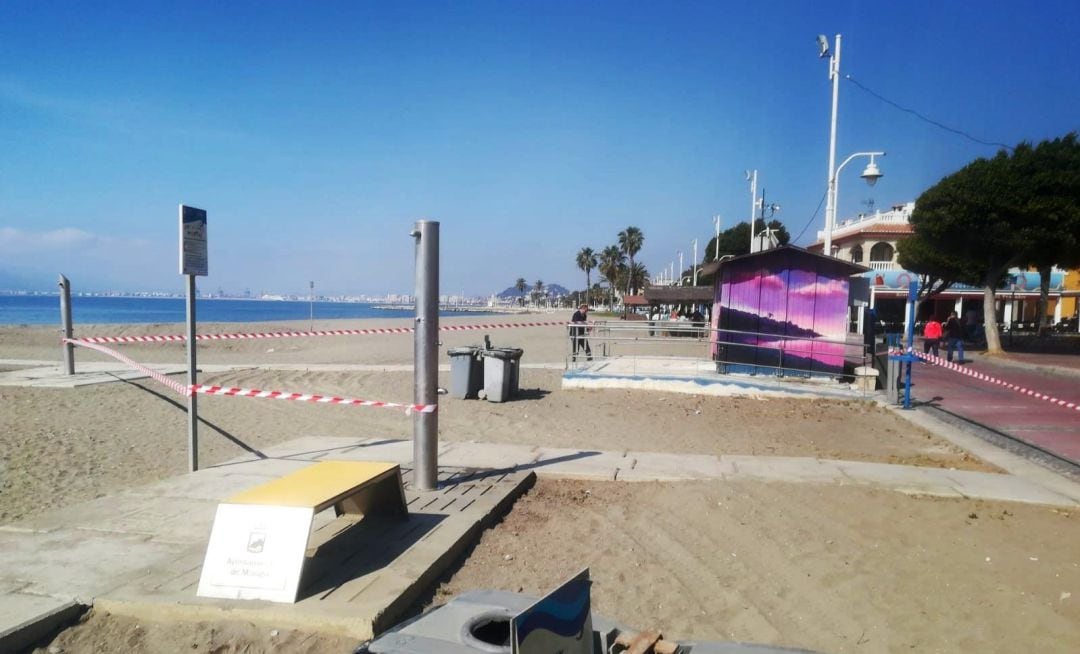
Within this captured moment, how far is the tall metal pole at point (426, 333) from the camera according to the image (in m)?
5.55

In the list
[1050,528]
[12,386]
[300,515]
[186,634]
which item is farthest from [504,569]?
[12,386]

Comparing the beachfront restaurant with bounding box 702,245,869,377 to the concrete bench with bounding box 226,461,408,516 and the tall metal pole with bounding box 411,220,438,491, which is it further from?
the concrete bench with bounding box 226,461,408,516

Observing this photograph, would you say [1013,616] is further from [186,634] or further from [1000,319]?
[1000,319]

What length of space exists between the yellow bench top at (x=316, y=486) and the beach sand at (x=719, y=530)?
27.3 inches

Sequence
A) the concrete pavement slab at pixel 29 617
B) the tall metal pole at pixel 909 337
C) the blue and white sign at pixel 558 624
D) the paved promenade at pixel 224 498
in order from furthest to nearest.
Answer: the tall metal pole at pixel 909 337 → the paved promenade at pixel 224 498 → the concrete pavement slab at pixel 29 617 → the blue and white sign at pixel 558 624

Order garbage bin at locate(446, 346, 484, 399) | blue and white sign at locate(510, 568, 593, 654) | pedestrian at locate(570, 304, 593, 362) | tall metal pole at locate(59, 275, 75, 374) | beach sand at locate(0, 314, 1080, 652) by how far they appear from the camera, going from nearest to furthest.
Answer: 1. blue and white sign at locate(510, 568, 593, 654)
2. beach sand at locate(0, 314, 1080, 652)
3. garbage bin at locate(446, 346, 484, 399)
4. tall metal pole at locate(59, 275, 75, 374)
5. pedestrian at locate(570, 304, 593, 362)

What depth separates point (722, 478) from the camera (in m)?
6.67

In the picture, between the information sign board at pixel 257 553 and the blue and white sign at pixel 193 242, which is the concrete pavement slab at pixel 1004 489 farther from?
the blue and white sign at pixel 193 242

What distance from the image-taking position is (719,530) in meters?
5.29

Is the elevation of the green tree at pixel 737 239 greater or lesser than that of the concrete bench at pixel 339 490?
greater

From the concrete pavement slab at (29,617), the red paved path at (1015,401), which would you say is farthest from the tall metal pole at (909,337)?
the concrete pavement slab at (29,617)

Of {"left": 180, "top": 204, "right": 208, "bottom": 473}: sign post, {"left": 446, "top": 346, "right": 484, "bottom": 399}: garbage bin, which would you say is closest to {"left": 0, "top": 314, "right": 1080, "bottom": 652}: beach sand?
{"left": 180, "top": 204, "right": 208, "bottom": 473}: sign post

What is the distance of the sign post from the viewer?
645 centimetres

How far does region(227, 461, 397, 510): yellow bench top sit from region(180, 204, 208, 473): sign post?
111 inches
